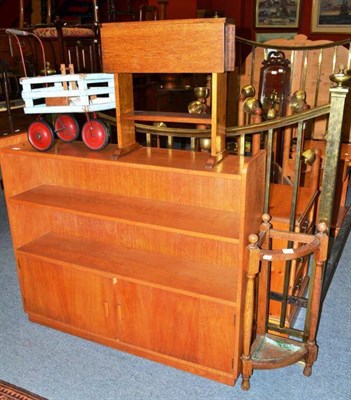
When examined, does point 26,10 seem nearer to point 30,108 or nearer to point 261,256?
point 30,108

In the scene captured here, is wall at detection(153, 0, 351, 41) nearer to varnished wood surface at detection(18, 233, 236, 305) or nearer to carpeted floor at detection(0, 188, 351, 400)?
varnished wood surface at detection(18, 233, 236, 305)

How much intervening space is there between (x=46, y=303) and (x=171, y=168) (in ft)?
3.88

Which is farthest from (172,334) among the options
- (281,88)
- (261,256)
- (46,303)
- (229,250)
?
(281,88)

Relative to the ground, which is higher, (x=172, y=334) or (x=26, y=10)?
(x=26, y=10)

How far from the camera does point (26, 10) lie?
7.05 metres

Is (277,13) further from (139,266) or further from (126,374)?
(126,374)

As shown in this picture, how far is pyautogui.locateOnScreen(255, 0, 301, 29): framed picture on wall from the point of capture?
281 inches

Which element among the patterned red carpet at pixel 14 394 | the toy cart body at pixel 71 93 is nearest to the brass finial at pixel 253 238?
the toy cart body at pixel 71 93

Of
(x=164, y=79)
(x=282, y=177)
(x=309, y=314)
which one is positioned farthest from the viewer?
(x=164, y=79)

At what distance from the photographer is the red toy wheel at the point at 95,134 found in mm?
2096

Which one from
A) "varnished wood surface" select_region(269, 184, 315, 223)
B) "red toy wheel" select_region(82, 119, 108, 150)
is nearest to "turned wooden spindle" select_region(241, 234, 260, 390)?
"varnished wood surface" select_region(269, 184, 315, 223)

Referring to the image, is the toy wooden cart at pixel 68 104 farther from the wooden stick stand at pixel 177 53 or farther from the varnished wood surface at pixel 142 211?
the varnished wood surface at pixel 142 211

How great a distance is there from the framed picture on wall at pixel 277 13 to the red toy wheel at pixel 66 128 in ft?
20.2

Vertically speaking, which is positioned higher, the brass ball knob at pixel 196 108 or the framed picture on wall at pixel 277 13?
the framed picture on wall at pixel 277 13
